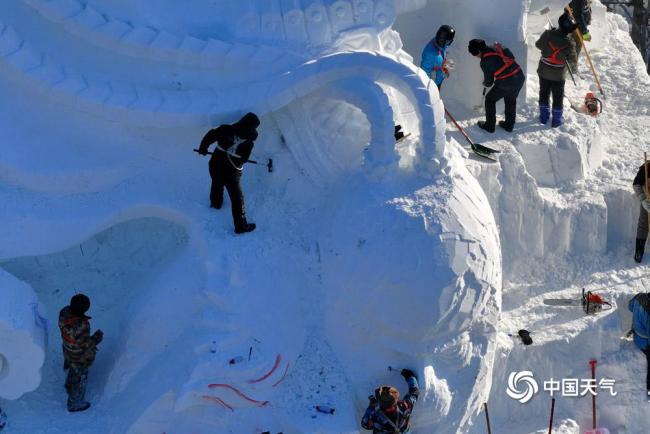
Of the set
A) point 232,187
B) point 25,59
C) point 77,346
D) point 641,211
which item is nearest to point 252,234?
point 232,187

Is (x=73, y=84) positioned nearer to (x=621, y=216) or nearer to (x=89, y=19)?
(x=89, y=19)

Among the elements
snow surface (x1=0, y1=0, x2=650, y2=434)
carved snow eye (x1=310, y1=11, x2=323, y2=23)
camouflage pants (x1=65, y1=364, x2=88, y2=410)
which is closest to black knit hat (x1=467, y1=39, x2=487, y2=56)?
snow surface (x1=0, y1=0, x2=650, y2=434)

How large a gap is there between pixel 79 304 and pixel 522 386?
3.85m

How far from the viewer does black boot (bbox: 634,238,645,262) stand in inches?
465

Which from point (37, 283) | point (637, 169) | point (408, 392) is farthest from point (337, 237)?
point (637, 169)

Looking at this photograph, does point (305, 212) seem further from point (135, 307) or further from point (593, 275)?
point (593, 275)

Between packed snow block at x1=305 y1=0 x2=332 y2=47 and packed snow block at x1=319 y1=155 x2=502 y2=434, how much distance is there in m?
1.26

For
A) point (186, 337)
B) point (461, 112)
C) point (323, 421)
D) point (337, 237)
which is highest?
point (461, 112)

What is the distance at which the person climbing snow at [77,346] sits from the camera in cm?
952

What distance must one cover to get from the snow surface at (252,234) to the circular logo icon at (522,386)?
7 centimetres

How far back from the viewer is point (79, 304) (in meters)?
9.48

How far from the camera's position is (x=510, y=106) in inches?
470

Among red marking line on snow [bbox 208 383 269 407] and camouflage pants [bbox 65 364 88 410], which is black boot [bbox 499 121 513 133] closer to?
red marking line on snow [bbox 208 383 269 407]

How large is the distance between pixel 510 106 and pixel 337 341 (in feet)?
11.0
